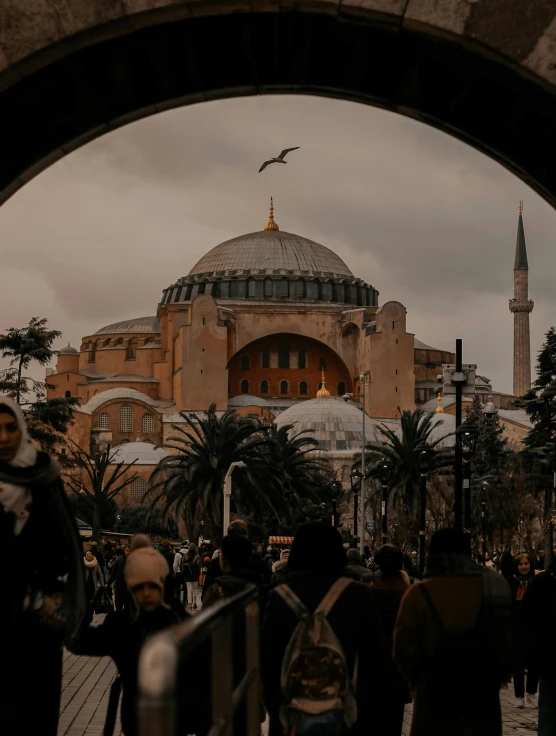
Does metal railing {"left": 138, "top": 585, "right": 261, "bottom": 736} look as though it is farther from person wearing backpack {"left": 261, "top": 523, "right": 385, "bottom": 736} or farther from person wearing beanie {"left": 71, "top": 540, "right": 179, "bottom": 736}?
person wearing beanie {"left": 71, "top": 540, "right": 179, "bottom": 736}

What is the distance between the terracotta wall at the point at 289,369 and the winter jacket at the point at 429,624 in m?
107

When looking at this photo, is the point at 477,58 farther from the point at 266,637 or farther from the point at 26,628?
the point at 26,628

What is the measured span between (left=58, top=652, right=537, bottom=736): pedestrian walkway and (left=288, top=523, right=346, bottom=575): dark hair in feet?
14.5

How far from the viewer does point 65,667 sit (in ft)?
53.5

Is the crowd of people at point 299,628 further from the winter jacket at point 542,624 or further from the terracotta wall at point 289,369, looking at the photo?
the terracotta wall at point 289,369

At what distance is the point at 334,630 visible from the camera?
5625 millimetres

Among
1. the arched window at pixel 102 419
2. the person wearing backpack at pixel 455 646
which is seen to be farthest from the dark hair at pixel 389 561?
the arched window at pixel 102 419

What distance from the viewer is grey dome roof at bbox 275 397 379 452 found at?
9556 centimetres

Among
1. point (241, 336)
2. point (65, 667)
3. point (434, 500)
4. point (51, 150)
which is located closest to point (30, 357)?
point (434, 500)

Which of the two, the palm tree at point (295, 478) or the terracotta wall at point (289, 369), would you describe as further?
the terracotta wall at point (289, 369)

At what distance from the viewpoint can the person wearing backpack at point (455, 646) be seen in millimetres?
5711

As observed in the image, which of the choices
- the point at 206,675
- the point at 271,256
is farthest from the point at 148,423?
the point at 206,675

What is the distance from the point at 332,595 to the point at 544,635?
132cm

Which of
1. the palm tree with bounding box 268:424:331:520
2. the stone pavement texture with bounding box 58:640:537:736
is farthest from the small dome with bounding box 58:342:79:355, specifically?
the stone pavement texture with bounding box 58:640:537:736
